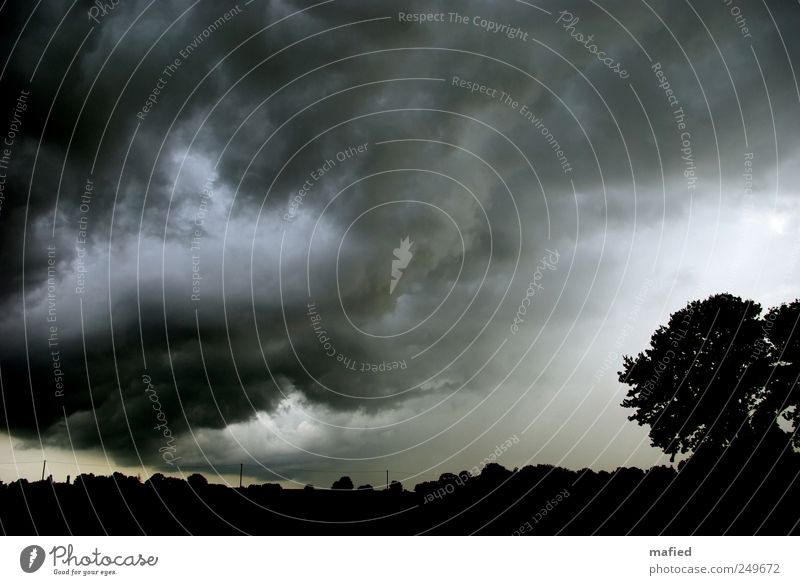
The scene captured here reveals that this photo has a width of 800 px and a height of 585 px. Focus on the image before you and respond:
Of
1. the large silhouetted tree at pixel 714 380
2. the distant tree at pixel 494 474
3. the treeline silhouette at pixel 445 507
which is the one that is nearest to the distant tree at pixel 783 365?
the large silhouetted tree at pixel 714 380

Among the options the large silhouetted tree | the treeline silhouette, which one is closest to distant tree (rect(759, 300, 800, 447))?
the large silhouetted tree

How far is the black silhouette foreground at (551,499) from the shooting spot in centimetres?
2731

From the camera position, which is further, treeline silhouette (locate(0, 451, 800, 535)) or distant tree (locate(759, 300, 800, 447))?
distant tree (locate(759, 300, 800, 447))

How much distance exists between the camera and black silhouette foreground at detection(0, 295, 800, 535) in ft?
89.6

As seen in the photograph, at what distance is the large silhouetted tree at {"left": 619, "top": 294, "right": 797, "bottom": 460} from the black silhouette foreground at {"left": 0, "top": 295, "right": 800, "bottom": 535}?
0.15 metres

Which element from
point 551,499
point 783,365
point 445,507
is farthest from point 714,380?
point 445,507

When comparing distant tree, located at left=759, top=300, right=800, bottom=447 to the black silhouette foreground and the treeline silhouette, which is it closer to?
the black silhouette foreground

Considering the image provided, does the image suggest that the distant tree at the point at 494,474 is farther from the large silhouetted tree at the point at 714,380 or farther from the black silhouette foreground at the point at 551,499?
the large silhouetted tree at the point at 714,380

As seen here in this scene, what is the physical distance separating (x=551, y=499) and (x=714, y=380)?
23.2 metres

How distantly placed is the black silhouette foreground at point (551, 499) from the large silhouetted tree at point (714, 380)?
0.15 meters

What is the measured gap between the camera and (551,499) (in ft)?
106
